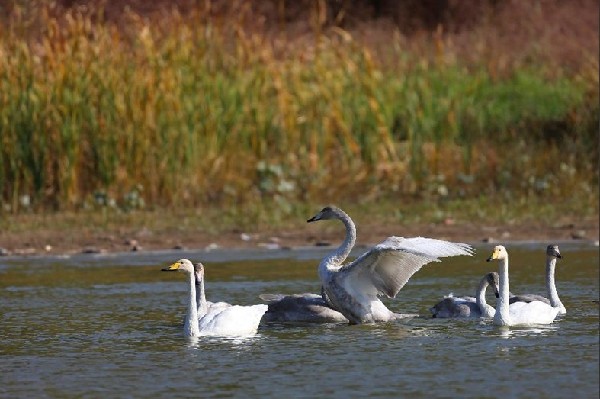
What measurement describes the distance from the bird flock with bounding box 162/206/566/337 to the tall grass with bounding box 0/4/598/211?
600cm

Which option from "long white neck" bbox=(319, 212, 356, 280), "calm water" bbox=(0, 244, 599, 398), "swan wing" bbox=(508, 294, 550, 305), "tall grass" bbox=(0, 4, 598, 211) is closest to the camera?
"calm water" bbox=(0, 244, 599, 398)

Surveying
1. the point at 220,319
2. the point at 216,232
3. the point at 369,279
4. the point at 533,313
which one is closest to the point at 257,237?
the point at 216,232

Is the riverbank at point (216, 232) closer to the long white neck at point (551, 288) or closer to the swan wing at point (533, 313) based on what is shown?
the long white neck at point (551, 288)

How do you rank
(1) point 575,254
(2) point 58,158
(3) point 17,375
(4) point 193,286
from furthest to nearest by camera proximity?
1. (2) point 58,158
2. (1) point 575,254
3. (4) point 193,286
4. (3) point 17,375

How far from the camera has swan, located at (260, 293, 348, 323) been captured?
1107 cm

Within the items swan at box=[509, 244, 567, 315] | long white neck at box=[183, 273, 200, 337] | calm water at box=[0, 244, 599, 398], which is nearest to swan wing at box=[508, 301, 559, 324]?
calm water at box=[0, 244, 599, 398]

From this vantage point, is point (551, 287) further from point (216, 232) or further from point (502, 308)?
point (216, 232)

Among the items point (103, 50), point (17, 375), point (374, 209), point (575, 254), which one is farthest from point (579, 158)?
point (17, 375)

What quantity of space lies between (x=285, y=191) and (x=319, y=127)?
0.88 m

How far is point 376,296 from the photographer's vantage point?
1114 centimetres

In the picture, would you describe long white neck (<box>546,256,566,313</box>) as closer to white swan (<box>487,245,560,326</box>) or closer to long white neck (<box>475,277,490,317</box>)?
white swan (<box>487,245,560,326</box>)

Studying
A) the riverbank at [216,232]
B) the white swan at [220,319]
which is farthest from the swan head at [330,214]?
the riverbank at [216,232]

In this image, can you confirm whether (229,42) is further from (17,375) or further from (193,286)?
(17,375)

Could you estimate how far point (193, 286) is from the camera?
34.8ft
